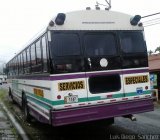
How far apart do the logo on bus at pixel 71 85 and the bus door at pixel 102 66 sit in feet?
0.70

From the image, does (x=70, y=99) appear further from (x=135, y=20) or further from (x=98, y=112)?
(x=135, y=20)

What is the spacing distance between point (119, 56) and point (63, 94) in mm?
1874

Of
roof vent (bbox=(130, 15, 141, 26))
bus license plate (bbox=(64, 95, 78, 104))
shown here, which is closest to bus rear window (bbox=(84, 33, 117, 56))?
roof vent (bbox=(130, 15, 141, 26))

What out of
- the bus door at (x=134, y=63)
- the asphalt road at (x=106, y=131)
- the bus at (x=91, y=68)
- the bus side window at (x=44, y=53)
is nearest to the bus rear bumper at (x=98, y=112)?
the bus at (x=91, y=68)

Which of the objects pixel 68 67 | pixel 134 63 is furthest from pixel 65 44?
pixel 134 63

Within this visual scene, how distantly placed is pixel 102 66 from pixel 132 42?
3.88 feet

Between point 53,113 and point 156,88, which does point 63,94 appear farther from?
point 156,88

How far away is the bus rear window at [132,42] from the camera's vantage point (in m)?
9.46

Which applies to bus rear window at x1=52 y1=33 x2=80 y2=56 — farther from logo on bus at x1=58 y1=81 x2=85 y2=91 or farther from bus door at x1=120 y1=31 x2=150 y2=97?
bus door at x1=120 y1=31 x2=150 y2=97

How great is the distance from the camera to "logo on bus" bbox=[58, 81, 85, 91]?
8527 millimetres

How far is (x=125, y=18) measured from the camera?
9.61 metres

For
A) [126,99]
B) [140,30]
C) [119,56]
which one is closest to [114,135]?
[126,99]

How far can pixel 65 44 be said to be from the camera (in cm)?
882

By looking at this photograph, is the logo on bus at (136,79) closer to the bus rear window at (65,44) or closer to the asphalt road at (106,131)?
the asphalt road at (106,131)
